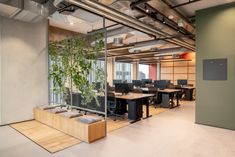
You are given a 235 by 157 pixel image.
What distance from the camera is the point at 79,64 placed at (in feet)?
14.5

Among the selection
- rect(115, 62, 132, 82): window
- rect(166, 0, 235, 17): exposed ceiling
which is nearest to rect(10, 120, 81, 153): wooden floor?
rect(166, 0, 235, 17): exposed ceiling

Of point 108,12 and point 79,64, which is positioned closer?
point 108,12

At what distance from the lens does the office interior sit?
361 cm

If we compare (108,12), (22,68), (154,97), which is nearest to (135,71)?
(154,97)

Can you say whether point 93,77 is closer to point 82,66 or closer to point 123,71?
point 82,66

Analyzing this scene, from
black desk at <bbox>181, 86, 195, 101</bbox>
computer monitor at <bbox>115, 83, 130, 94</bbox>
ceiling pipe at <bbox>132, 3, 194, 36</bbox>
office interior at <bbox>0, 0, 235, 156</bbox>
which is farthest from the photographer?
black desk at <bbox>181, 86, 195, 101</bbox>

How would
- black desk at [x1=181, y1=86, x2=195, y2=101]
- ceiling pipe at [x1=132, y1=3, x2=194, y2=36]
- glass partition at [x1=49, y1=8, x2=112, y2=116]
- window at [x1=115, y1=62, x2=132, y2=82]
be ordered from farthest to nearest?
window at [x1=115, y1=62, x2=132, y2=82]
black desk at [x1=181, y1=86, x2=195, y2=101]
glass partition at [x1=49, y1=8, x2=112, y2=116]
ceiling pipe at [x1=132, y1=3, x2=194, y2=36]

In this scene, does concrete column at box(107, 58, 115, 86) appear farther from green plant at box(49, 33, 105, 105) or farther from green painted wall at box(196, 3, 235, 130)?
green painted wall at box(196, 3, 235, 130)

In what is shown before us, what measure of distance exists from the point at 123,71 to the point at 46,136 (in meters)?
11.3

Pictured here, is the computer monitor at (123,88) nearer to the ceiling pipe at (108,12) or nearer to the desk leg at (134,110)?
the desk leg at (134,110)

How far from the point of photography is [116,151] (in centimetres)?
320

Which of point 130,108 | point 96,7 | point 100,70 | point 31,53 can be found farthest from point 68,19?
point 130,108

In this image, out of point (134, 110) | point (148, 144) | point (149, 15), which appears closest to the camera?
point (148, 144)

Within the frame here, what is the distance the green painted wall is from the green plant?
9.48 ft
